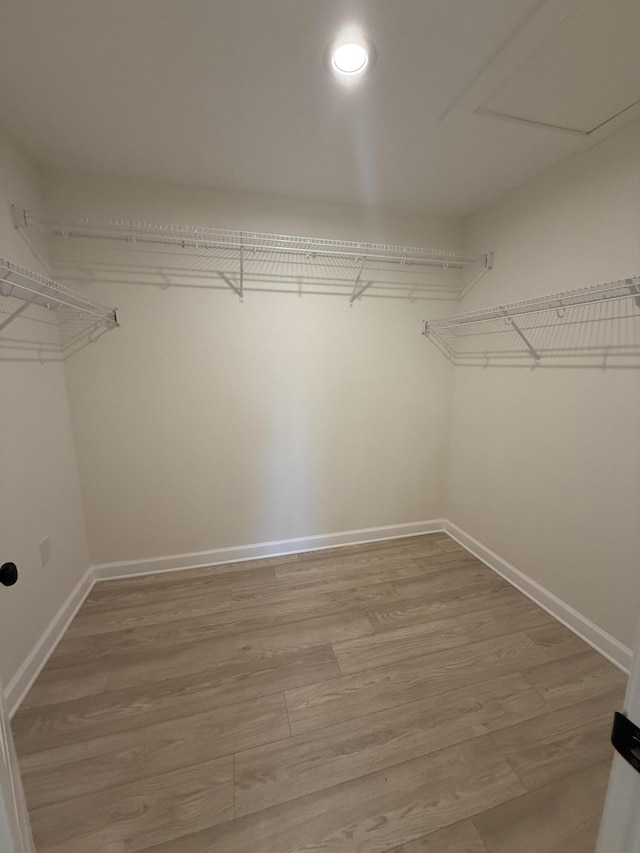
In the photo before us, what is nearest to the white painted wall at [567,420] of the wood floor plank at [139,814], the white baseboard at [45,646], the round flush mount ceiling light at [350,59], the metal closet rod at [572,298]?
the metal closet rod at [572,298]

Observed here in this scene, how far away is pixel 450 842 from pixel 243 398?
6.59 ft

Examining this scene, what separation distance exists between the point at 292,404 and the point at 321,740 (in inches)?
64.8

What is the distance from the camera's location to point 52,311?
177 centimetres

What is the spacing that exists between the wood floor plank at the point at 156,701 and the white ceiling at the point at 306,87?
2.33 m

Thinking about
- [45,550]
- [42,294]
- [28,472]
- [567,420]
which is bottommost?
[45,550]

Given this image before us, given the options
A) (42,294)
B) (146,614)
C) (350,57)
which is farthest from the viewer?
(146,614)

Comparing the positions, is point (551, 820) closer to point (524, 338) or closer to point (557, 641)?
point (557, 641)

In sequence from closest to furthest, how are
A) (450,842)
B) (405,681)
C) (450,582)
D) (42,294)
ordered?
(450,842) → (42,294) → (405,681) → (450,582)

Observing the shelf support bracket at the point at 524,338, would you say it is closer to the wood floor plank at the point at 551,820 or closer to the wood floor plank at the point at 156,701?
the wood floor plank at the point at 551,820

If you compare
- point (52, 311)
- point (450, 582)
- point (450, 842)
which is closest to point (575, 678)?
point (450, 582)

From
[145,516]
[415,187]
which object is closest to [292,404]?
[145,516]

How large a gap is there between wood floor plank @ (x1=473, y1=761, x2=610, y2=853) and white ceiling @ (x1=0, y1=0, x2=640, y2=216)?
7.75 ft

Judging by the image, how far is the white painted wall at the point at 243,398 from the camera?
192 cm

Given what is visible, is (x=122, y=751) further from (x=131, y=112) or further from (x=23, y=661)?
(x=131, y=112)
